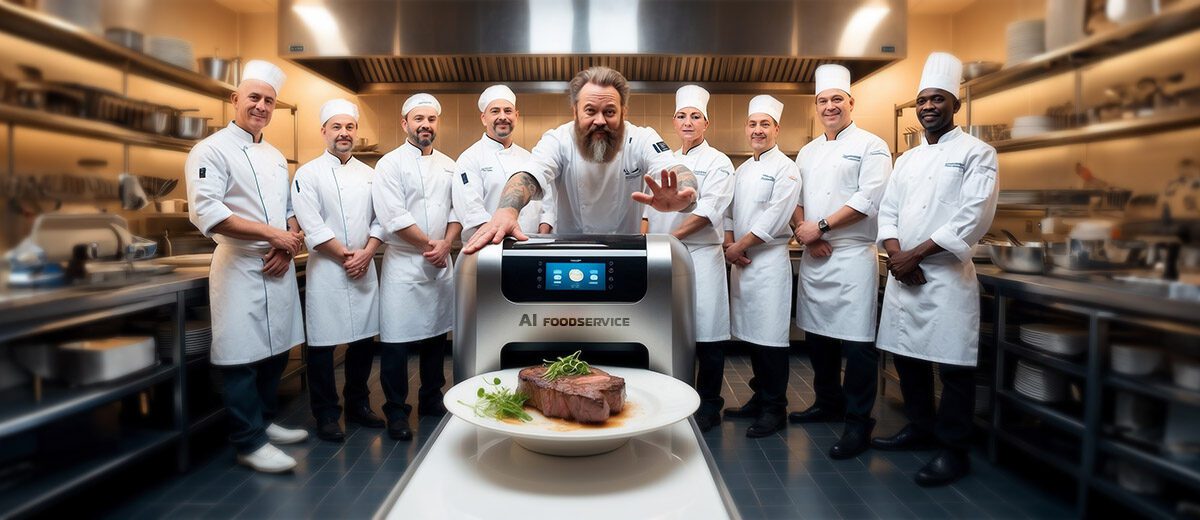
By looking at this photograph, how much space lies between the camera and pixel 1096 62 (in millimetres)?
1688

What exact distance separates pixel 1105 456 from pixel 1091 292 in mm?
551

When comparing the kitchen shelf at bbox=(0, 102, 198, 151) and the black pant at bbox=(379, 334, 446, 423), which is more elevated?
the kitchen shelf at bbox=(0, 102, 198, 151)

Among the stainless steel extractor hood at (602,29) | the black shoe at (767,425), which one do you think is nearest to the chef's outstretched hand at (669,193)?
the black shoe at (767,425)

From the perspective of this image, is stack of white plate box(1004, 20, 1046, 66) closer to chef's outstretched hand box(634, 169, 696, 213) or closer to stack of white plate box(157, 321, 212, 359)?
chef's outstretched hand box(634, 169, 696, 213)

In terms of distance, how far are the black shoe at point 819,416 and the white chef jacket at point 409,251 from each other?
1.78 meters

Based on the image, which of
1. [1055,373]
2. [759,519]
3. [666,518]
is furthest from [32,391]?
[1055,373]

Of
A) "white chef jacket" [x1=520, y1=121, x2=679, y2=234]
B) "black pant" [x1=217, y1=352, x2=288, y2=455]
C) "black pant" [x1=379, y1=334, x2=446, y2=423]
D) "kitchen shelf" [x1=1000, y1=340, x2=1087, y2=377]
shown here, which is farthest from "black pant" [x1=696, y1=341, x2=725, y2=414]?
"black pant" [x1=217, y1=352, x2=288, y2=455]

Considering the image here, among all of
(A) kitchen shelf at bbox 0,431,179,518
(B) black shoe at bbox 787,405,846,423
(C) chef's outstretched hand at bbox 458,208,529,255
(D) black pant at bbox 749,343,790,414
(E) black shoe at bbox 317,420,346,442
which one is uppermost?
(C) chef's outstretched hand at bbox 458,208,529,255

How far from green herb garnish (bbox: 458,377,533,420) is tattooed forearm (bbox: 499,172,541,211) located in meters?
0.62

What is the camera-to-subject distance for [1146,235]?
1507mm

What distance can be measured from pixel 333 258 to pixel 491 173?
2.74 feet

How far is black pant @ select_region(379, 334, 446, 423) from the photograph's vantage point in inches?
120

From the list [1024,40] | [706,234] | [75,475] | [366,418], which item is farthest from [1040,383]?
[75,475]

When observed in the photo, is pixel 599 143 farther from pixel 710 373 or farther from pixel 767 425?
pixel 767 425
